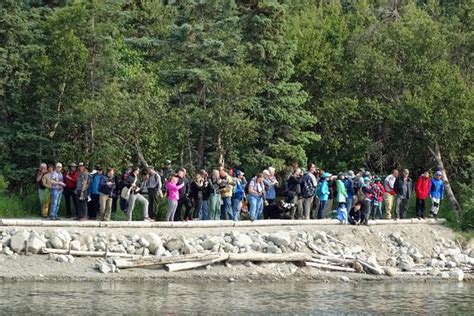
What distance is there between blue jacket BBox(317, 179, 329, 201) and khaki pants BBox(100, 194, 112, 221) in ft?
20.7

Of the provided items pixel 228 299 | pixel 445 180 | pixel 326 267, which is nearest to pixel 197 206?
pixel 326 267

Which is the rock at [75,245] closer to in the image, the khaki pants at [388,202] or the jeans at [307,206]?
the jeans at [307,206]

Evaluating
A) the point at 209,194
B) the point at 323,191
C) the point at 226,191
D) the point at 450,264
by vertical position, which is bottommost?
the point at 450,264

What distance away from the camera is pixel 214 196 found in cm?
2931

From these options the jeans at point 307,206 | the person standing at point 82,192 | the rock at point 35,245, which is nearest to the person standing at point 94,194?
the person standing at point 82,192

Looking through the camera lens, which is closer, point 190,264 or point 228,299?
point 228,299

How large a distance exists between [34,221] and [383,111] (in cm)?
1598

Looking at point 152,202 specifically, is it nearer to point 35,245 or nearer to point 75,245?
point 75,245

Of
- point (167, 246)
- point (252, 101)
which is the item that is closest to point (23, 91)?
point (252, 101)

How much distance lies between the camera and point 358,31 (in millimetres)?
43281

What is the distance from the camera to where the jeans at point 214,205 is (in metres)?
29.4

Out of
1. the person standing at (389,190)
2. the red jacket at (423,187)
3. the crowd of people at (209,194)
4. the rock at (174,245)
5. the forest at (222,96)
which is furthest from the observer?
the forest at (222,96)

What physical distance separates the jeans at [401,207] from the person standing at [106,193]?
929cm

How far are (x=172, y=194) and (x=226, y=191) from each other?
1756 mm
